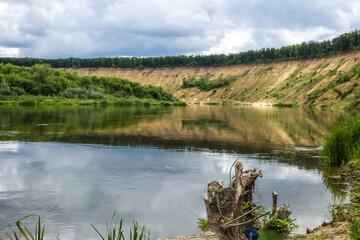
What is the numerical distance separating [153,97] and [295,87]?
3640 cm

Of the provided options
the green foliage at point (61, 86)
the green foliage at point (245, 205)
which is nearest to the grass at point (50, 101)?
the green foliage at point (61, 86)

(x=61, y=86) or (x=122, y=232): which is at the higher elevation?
(x=61, y=86)

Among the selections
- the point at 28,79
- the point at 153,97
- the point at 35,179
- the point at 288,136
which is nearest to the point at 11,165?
the point at 35,179

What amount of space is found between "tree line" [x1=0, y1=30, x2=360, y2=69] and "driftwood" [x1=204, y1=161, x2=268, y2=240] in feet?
330

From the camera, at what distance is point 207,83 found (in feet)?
472

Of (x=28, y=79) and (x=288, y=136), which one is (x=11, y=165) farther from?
(x=28, y=79)

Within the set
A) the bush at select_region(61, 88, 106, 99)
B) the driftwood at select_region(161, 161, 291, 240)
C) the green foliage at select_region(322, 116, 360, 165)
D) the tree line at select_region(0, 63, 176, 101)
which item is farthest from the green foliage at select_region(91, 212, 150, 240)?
the bush at select_region(61, 88, 106, 99)

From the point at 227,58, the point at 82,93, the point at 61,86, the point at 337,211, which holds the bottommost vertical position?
the point at 337,211

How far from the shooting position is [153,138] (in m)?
22.3

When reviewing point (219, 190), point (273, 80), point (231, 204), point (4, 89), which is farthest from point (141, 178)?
point (273, 80)

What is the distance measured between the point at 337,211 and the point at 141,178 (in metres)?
5.66

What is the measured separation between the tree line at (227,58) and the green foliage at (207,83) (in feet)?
32.1

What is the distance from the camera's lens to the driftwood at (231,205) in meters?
6.76

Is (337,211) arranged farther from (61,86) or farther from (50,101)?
(61,86)
